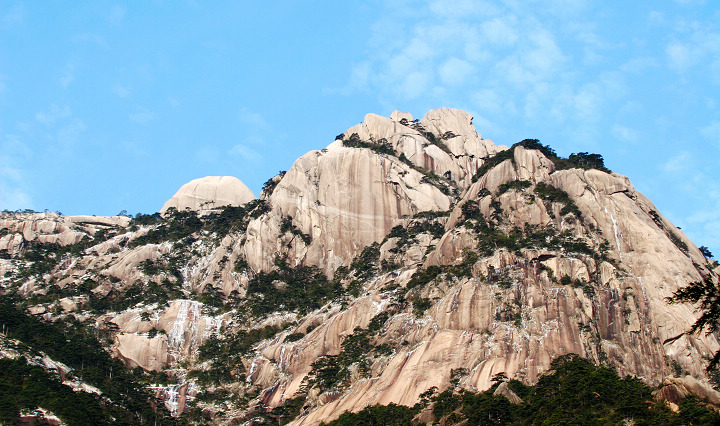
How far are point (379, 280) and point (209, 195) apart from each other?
51324mm

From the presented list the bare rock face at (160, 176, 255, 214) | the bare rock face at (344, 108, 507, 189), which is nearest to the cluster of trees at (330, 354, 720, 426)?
the bare rock face at (344, 108, 507, 189)

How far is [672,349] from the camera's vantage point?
242 feet

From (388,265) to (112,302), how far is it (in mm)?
34500

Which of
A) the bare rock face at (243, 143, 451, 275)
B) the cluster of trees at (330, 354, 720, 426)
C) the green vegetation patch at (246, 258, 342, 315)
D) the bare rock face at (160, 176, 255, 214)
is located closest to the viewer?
the cluster of trees at (330, 354, 720, 426)

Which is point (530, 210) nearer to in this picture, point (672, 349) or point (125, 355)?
point (672, 349)

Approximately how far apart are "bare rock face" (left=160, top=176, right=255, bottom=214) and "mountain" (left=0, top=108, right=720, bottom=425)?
2.68m

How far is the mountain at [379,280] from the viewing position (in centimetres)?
7494

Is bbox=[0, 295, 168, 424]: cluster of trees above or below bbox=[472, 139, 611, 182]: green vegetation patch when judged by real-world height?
below

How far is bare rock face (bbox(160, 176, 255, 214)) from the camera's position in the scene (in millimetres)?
134375

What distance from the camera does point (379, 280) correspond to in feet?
309

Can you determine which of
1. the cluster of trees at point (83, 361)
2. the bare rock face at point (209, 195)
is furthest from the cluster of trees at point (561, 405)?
the bare rock face at point (209, 195)

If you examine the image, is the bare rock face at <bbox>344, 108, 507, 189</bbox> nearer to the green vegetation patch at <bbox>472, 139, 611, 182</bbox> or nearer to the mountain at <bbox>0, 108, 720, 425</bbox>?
the mountain at <bbox>0, 108, 720, 425</bbox>

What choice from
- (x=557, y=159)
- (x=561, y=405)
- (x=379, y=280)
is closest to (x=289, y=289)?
(x=379, y=280)

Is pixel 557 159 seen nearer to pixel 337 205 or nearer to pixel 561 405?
pixel 337 205
